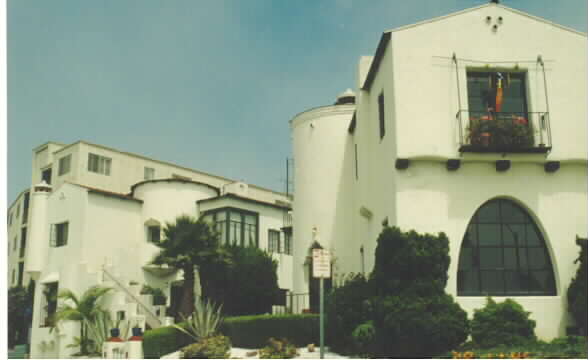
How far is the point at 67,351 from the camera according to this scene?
2586cm

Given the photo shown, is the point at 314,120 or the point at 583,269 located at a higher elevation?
the point at 314,120

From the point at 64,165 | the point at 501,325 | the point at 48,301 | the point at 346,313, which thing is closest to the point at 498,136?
the point at 501,325

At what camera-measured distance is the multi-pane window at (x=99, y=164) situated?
48250mm

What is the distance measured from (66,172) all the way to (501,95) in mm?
38727

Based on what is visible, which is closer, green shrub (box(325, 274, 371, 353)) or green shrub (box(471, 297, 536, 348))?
green shrub (box(471, 297, 536, 348))

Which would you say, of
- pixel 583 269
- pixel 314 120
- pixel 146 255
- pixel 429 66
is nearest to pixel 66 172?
pixel 146 255

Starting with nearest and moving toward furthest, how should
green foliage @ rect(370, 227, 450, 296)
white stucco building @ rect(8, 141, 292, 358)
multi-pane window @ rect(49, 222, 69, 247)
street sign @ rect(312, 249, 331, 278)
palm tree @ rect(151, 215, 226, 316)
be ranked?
street sign @ rect(312, 249, 331, 278) < green foliage @ rect(370, 227, 450, 296) < palm tree @ rect(151, 215, 226, 316) < white stucco building @ rect(8, 141, 292, 358) < multi-pane window @ rect(49, 222, 69, 247)

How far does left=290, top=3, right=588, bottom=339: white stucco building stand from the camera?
16875mm

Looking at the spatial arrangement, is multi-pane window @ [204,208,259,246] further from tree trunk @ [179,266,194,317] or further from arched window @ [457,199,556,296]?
arched window @ [457,199,556,296]

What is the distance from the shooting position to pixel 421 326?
15.1 metres

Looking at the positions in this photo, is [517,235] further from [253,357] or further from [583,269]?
[253,357]

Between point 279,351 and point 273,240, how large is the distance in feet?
54.1

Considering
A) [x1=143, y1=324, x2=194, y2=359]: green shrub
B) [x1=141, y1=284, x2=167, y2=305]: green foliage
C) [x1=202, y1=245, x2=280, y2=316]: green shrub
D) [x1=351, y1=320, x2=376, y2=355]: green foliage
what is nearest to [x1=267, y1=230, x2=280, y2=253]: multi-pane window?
[x1=141, y1=284, x2=167, y2=305]: green foliage

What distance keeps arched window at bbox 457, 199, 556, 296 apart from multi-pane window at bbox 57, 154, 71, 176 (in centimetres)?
3827
